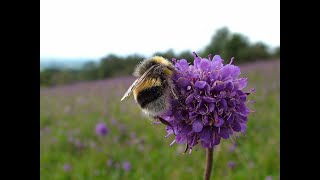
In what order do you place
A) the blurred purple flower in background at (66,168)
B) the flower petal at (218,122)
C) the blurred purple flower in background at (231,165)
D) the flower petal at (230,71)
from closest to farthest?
the flower petal at (218,122)
the flower petal at (230,71)
the blurred purple flower in background at (231,165)
the blurred purple flower in background at (66,168)

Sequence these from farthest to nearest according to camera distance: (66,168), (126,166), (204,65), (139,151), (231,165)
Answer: (139,151), (66,168), (126,166), (231,165), (204,65)

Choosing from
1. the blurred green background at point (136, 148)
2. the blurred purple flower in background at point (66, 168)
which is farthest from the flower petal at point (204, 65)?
the blurred purple flower in background at point (66, 168)

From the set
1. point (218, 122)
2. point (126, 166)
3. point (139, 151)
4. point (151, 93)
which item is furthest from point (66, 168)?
point (218, 122)

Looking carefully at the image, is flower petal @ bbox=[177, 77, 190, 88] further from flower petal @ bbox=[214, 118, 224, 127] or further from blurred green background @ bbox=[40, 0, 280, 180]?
blurred green background @ bbox=[40, 0, 280, 180]

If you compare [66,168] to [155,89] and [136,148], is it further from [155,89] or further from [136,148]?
[155,89]

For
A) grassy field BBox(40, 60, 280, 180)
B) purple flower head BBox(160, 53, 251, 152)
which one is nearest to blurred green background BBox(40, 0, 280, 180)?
grassy field BBox(40, 60, 280, 180)

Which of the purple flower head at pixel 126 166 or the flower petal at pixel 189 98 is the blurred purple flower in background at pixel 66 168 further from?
the flower petal at pixel 189 98
